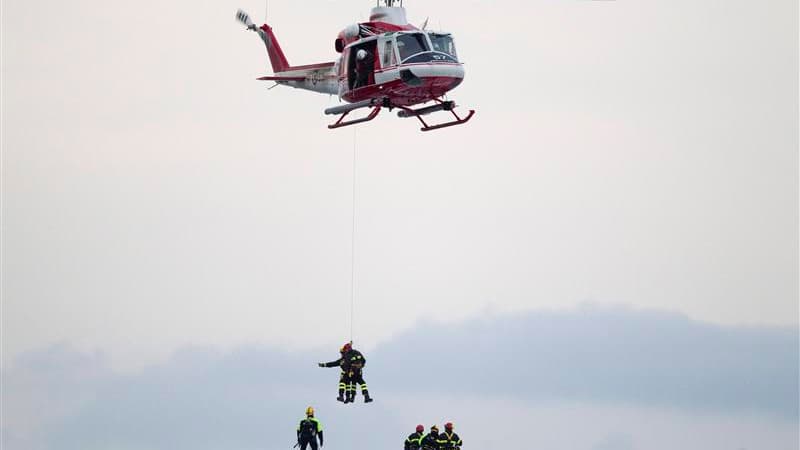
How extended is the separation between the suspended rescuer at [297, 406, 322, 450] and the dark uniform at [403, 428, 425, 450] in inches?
110

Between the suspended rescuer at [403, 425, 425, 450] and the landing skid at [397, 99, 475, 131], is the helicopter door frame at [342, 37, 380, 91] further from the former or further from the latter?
the suspended rescuer at [403, 425, 425, 450]

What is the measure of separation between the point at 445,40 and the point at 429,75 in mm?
1487

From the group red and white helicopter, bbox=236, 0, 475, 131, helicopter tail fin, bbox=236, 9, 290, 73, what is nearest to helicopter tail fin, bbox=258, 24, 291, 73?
helicopter tail fin, bbox=236, 9, 290, 73

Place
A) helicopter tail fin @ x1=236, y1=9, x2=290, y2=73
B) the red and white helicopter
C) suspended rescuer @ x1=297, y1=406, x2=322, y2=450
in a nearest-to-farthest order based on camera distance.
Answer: the red and white helicopter < suspended rescuer @ x1=297, y1=406, x2=322, y2=450 < helicopter tail fin @ x1=236, y1=9, x2=290, y2=73

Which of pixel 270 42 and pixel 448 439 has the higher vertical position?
pixel 270 42

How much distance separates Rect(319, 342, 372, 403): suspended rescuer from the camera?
2051 inches

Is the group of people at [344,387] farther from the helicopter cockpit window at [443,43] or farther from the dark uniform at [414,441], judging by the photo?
the helicopter cockpit window at [443,43]

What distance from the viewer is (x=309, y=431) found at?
2044 inches

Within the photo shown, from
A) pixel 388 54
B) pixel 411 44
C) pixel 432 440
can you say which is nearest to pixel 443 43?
pixel 411 44

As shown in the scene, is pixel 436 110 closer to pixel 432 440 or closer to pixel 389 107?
pixel 389 107

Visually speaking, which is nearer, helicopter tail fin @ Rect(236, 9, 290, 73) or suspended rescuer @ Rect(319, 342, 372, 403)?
suspended rescuer @ Rect(319, 342, 372, 403)

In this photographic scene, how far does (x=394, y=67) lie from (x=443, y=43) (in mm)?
1584

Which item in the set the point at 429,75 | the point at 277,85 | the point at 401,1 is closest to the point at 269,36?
the point at 277,85

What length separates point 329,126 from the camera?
51.2 meters
